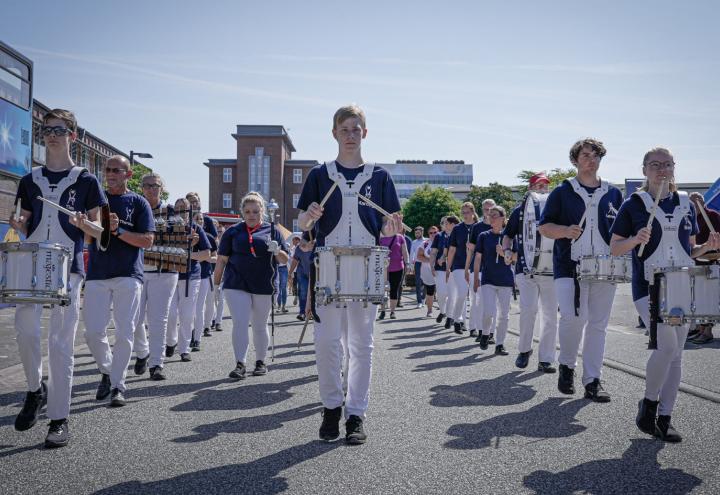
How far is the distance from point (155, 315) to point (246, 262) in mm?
1301

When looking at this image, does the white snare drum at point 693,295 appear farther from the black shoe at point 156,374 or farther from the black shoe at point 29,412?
the black shoe at point 156,374

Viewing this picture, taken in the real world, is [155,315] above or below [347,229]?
below

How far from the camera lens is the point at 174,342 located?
10141 mm

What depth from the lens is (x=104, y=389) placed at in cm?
704

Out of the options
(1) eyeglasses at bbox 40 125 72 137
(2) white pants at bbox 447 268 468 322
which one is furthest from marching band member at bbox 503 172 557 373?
(1) eyeglasses at bbox 40 125 72 137

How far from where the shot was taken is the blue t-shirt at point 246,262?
8.59 m

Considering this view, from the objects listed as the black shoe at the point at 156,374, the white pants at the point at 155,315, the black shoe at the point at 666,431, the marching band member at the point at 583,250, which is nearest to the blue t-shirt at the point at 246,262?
the white pants at the point at 155,315

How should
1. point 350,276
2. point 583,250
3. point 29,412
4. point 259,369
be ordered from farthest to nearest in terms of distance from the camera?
point 259,369, point 583,250, point 29,412, point 350,276

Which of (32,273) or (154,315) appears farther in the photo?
(154,315)

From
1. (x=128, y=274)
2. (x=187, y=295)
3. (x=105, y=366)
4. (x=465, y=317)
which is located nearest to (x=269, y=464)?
(x=128, y=274)

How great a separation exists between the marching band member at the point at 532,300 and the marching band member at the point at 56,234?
204 inches

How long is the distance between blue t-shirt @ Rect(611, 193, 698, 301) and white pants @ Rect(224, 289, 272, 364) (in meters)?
4.56

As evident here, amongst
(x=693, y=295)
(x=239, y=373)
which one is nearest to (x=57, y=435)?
(x=239, y=373)

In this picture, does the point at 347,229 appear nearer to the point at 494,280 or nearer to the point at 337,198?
the point at 337,198
